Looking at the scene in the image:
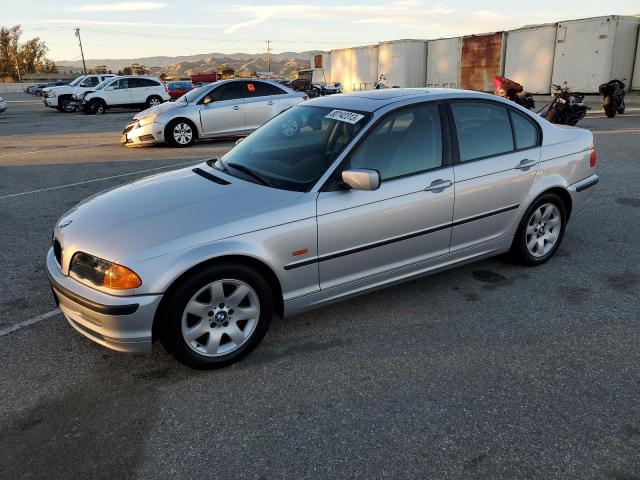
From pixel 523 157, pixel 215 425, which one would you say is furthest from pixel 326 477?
pixel 523 157

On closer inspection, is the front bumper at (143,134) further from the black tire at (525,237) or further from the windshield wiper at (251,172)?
the black tire at (525,237)

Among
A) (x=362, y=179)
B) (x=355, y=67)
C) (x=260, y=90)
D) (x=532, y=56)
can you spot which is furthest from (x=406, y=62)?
(x=362, y=179)

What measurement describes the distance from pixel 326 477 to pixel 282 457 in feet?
0.81

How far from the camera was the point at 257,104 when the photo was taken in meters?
12.4

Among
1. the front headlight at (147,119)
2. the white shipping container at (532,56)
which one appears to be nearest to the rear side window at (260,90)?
the front headlight at (147,119)

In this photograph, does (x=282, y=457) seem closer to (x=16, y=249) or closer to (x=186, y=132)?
(x=16, y=249)

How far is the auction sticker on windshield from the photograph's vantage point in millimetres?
3717

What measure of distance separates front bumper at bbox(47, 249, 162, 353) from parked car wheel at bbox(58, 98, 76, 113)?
26964 millimetres

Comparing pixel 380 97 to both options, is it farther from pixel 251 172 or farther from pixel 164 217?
pixel 164 217

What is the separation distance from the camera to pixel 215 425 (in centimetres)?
269

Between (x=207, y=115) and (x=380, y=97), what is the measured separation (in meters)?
8.88

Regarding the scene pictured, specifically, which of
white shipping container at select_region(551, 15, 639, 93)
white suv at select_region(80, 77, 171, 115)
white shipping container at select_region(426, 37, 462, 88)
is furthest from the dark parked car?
white shipping container at select_region(551, 15, 639, 93)

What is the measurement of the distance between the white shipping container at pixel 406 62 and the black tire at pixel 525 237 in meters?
25.3

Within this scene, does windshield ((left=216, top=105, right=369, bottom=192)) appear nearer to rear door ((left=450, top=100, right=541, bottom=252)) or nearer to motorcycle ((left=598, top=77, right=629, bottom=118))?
rear door ((left=450, top=100, right=541, bottom=252))
